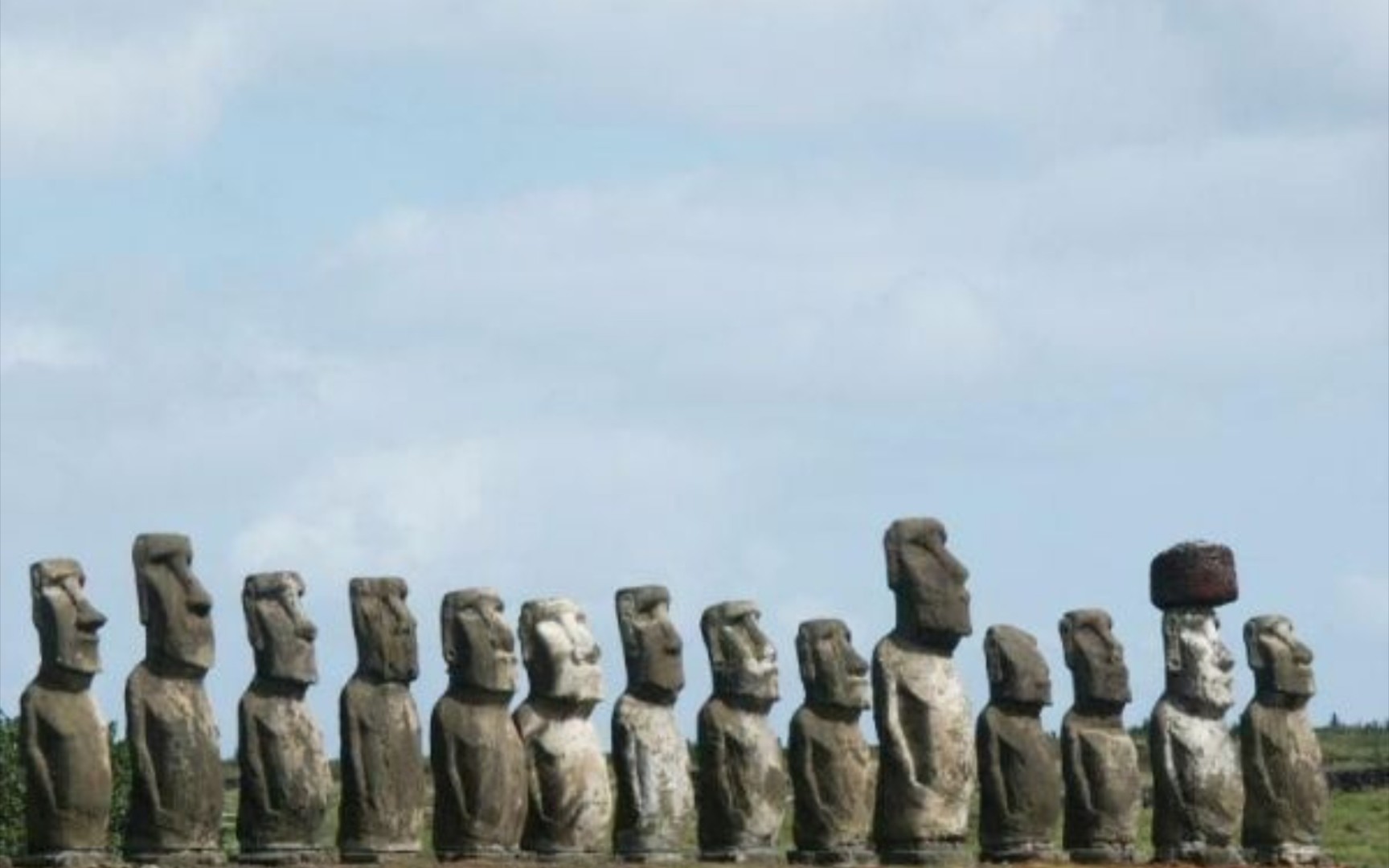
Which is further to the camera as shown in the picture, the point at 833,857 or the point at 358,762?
the point at 833,857

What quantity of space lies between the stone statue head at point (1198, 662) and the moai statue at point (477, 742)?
24.0 feet

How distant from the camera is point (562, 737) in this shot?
122 ft

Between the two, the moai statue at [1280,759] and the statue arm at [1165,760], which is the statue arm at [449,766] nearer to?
the statue arm at [1165,760]

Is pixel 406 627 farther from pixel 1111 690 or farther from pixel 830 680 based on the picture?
pixel 1111 690

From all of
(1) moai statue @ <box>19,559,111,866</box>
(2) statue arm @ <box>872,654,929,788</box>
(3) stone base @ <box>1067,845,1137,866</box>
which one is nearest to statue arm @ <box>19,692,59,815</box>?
(1) moai statue @ <box>19,559,111,866</box>

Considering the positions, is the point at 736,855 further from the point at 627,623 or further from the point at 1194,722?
the point at 1194,722

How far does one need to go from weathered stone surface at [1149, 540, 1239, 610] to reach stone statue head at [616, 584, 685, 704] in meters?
5.47

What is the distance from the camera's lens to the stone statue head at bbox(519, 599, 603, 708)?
122 feet

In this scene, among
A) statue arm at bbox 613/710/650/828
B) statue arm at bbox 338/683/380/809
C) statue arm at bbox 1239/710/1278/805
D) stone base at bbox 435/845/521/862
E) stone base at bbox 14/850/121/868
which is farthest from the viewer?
statue arm at bbox 1239/710/1278/805

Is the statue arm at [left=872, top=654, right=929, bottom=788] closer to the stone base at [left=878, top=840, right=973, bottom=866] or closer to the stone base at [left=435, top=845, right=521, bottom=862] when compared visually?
the stone base at [left=878, top=840, right=973, bottom=866]

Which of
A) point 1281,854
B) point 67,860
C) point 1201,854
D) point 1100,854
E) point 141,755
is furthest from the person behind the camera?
point 1281,854

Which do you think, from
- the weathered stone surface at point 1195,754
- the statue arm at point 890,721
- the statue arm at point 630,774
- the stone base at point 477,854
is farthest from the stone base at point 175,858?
the weathered stone surface at point 1195,754

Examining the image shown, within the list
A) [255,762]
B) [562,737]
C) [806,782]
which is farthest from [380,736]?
[806,782]

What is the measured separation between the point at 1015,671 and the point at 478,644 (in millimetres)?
5556
